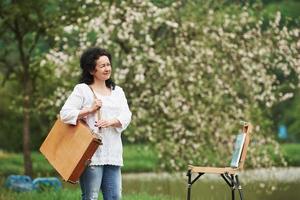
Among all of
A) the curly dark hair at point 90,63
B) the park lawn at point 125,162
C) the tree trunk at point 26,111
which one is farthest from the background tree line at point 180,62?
the park lawn at point 125,162

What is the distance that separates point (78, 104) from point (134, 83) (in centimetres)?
751

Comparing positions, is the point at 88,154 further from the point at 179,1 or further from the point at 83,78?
the point at 179,1

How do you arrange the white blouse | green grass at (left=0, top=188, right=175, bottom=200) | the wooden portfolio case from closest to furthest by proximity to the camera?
1. the wooden portfolio case
2. the white blouse
3. green grass at (left=0, top=188, right=175, bottom=200)

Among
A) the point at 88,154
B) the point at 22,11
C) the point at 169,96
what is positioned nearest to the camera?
the point at 88,154

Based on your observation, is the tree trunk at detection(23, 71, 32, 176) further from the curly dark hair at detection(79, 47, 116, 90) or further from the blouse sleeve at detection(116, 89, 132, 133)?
the blouse sleeve at detection(116, 89, 132, 133)

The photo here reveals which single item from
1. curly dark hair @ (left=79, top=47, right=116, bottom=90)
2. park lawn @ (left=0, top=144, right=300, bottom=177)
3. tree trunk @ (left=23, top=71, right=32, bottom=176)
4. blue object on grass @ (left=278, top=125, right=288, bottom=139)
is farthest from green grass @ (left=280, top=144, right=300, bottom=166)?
curly dark hair @ (left=79, top=47, right=116, bottom=90)

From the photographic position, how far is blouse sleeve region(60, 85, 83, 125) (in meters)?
7.03

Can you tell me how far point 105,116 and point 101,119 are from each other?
0.19 ft

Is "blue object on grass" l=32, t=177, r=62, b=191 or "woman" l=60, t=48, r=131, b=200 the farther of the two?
"blue object on grass" l=32, t=177, r=62, b=191

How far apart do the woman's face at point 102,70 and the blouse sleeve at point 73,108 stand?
186 millimetres

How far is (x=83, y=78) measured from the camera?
7.30 m

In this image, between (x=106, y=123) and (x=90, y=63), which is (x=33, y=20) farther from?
(x=106, y=123)

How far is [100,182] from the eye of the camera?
23.0 feet

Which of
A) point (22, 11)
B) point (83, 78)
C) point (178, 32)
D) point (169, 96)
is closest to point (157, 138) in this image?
point (169, 96)
